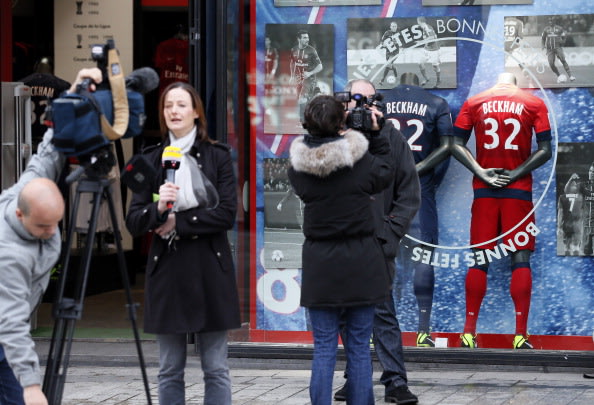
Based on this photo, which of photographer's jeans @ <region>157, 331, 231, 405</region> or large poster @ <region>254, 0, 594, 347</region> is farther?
large poster @ <region>254, 0, 594, 347</region>

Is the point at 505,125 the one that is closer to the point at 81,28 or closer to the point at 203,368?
the point at 203,368

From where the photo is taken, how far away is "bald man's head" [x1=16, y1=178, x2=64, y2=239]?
482 centimetres

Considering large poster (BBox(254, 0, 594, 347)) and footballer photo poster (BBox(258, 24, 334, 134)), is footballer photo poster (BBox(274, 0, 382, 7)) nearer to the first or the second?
large poster (BBox(254, 0, 594, 347))

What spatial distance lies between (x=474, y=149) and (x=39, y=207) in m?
4.27

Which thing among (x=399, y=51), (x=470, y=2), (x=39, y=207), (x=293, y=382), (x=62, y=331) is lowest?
(x=293, y=382)

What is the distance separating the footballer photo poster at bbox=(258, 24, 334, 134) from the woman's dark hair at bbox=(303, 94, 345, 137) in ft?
7.83

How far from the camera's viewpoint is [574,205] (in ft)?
27.5

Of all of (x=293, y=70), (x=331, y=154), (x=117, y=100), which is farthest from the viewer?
(x=293, y=70)

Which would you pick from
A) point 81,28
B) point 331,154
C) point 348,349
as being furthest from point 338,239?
point 81,28

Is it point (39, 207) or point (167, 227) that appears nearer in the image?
point (39, 207)

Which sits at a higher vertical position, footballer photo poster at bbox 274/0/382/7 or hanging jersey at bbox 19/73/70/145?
footballer photo poster at bbox 274/0/382/7

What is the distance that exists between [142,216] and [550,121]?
354cm

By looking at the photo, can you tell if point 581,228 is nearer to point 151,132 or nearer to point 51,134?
point 51,134

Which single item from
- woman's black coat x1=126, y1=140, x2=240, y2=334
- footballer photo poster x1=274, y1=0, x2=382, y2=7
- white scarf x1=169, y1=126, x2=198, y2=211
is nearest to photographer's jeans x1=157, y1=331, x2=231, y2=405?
woman's black coat x1=126, y1=140, x2=240, y2=334
